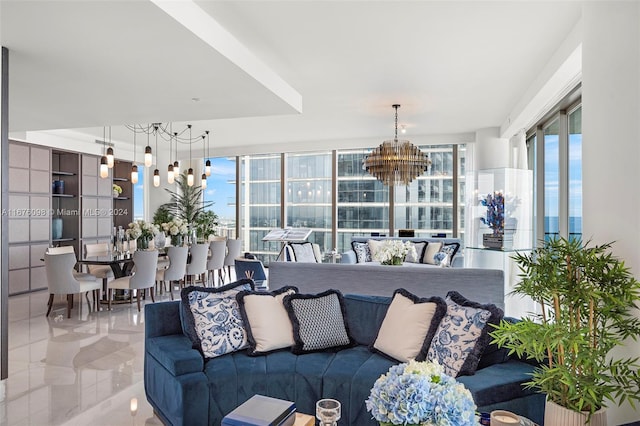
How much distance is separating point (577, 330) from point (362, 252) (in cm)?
604

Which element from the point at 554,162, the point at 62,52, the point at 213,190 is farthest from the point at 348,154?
the point at 62,52

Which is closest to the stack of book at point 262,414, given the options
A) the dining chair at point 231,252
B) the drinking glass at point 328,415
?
the drinking glass at point 328,415

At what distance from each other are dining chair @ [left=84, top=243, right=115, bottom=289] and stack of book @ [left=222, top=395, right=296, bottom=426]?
5.26 m

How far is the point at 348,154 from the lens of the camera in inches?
374

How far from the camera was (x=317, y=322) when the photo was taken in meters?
3.00

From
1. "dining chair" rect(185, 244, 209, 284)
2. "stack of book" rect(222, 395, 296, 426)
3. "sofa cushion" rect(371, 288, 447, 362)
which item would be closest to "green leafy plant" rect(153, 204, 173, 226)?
"dining chair" rect(185, 244, 209, 284)

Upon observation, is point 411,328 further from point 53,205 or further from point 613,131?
point 53,205

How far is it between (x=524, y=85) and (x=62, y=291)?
20.7 ft

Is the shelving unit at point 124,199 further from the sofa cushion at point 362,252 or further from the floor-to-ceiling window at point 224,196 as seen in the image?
the sofa cushion at point 362,252

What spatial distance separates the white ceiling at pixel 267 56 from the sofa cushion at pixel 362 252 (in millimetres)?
2728

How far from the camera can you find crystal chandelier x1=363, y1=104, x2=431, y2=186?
20.7 feet

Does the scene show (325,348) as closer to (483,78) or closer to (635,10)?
(635,10)

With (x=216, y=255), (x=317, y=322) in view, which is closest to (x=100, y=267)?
(x=216, y=255)

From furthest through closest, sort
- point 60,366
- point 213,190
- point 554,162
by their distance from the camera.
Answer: point 213,190 < point 554,162 < point 60,366
